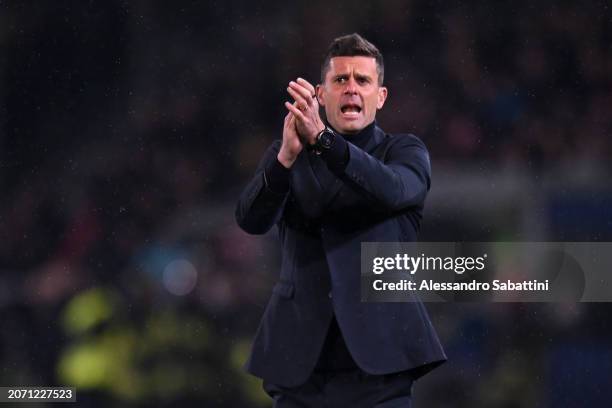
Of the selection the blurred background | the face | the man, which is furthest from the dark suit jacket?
the blurred background

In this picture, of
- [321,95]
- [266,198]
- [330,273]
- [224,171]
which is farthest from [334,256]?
[224,171]

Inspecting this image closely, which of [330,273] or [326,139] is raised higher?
[326,139]

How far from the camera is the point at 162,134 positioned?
4.12 metres

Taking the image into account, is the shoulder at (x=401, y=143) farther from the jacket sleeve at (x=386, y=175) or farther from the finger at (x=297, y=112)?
the finger at (x=297, y=112)

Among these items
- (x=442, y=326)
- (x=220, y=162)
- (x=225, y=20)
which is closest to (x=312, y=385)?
(x=442, y=326)

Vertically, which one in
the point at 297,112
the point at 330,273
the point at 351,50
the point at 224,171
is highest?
the point at 224,171

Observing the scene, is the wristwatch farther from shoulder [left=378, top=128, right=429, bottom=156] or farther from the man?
shoulder [left=378, top=128, right=429, bottom=156]

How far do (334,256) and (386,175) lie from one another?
7.5 inches

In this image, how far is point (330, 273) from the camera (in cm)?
192

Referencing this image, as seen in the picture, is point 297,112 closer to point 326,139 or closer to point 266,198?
point 326,139

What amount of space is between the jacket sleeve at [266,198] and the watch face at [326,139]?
114mm

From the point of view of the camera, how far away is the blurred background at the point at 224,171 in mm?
3824

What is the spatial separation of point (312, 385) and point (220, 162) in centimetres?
226

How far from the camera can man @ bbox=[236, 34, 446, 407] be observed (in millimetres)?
1860
